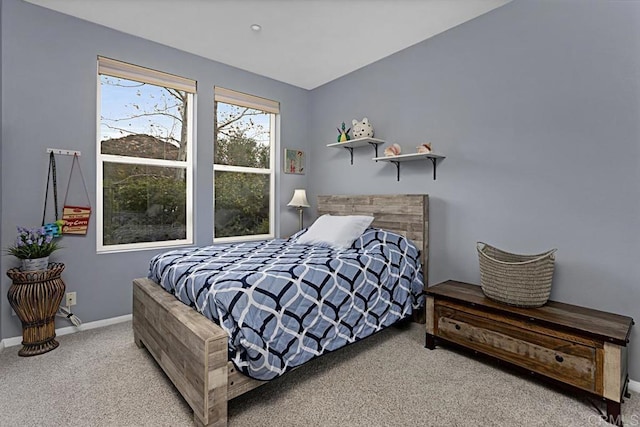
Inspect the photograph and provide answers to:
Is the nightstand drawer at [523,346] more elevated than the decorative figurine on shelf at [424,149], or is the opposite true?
the decorative figurine on shelf at [424,149]

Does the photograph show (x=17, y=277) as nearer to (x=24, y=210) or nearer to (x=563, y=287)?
(x=24, y=210)

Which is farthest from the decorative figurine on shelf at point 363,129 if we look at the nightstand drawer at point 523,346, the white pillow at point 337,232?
the nightstand drawer at point 523,346

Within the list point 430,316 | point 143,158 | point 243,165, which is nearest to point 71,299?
point 143,158

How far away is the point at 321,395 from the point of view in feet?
5.76

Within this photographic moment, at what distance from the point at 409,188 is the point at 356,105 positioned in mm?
1207

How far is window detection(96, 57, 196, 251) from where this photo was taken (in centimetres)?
283

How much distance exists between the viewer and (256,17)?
259cm

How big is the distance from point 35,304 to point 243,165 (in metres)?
2.25

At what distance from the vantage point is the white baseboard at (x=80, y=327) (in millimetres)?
2338

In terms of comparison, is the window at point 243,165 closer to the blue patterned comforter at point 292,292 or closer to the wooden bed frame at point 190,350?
the blue patterned comforter at point 292,292

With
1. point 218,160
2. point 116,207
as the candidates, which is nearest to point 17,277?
point 116,207

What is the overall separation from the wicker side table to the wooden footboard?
1025 millimetres

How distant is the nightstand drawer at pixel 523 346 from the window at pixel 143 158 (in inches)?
103

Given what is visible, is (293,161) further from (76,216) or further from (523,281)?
(523,281)
